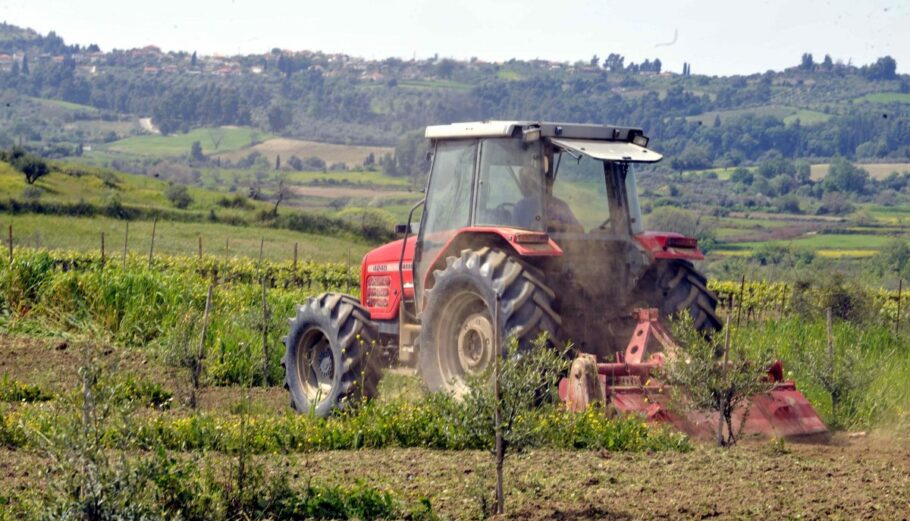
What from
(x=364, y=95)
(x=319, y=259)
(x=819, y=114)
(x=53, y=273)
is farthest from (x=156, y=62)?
(x=53, y=273)

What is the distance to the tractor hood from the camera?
8.95 m

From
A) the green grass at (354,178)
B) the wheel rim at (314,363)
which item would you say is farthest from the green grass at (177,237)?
the wheel rim at (314,363)

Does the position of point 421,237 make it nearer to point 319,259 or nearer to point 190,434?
point 190,434

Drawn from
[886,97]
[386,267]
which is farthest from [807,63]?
[386,267]

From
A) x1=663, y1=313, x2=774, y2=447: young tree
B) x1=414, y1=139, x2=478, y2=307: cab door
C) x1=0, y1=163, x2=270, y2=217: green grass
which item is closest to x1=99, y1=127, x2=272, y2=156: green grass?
x1=0, y1=163, x2=270, y2=217: green grass

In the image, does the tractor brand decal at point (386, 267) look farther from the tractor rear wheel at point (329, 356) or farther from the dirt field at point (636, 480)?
the dirt field at point (636, 480)

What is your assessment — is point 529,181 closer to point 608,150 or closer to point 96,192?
point 608,150

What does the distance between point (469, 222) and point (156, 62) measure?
157476 mm

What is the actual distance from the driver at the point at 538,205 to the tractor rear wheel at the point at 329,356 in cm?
183

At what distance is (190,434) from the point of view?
8.02m

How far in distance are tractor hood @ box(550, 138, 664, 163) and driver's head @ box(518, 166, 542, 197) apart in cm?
28

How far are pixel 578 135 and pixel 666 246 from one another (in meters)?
1.13

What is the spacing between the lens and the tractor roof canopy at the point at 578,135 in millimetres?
9016

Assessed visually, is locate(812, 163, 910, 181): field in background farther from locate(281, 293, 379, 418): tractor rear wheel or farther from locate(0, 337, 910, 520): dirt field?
locate(0, 337, 910, 520): dirt field
